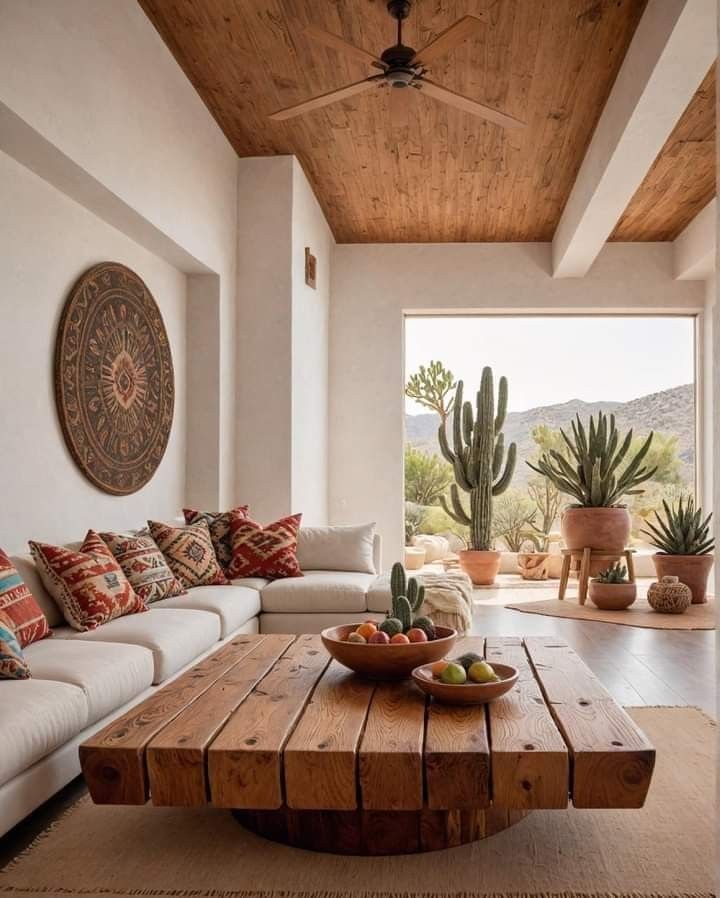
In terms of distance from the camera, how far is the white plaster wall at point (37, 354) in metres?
3.60

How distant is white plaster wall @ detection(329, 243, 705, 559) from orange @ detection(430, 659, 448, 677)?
5414 millimetres

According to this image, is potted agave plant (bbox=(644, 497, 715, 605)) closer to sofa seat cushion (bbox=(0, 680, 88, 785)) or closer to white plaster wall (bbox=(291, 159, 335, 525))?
white plaster wall (bbox=(291, 159, 335, 525))

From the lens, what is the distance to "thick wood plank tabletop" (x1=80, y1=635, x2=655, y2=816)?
78.2 inches

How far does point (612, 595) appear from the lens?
248 inches

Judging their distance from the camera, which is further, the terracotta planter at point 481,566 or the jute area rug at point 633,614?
the terracotta planter at point 481,566

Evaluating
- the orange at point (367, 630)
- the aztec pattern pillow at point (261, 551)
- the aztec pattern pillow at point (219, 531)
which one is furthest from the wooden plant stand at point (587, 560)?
the orange at point (367, 630)

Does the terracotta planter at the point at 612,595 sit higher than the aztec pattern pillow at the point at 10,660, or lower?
lower

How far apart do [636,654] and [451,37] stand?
3.24m

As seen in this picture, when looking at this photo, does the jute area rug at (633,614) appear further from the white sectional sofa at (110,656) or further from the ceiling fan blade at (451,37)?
the ceiling fan blade at (451,37)

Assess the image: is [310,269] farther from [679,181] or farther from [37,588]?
[37,588]

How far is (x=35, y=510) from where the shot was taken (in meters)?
3.81

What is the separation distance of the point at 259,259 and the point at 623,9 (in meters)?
3.01

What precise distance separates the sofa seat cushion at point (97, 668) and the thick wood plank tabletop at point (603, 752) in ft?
4.36

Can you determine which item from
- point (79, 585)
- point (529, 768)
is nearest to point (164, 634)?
point (79, 585)
